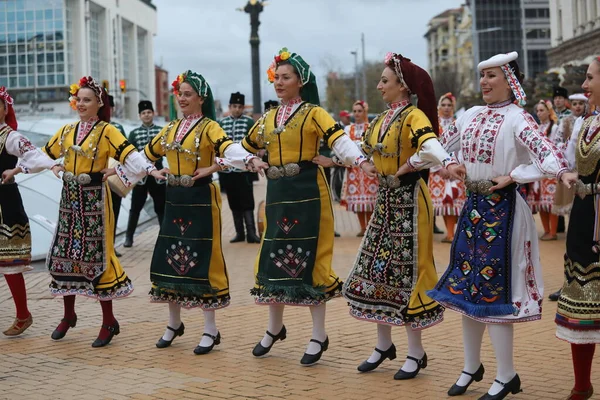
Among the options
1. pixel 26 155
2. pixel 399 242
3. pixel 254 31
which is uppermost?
pixel 254 31

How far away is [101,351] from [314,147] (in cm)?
230

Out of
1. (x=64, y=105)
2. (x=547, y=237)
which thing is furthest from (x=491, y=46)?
(x=547, y=237)

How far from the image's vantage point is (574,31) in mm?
48688

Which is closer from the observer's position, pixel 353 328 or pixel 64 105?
pixel 353 328

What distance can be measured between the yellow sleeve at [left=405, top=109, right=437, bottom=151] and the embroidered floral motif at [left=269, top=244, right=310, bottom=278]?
120 centimetres

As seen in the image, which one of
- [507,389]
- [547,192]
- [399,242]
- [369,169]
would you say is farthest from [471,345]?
[547,192]

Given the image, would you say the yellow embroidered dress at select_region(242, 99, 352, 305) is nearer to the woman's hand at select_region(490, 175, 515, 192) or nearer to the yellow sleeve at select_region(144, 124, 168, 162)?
the yellow sleeve at select_region(144, 124, 168, 162)

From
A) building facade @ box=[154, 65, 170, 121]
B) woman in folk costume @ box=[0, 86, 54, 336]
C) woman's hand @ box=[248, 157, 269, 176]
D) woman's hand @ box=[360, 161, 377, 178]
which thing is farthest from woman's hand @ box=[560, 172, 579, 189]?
building facade @ box=[154, 65, 170, 121]

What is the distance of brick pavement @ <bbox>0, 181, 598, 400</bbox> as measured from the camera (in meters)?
5.98

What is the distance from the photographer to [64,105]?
79438mm

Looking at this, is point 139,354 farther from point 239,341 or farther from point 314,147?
point 314,147

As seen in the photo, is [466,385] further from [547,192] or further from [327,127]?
[547,192]

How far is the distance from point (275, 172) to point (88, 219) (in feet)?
5.62

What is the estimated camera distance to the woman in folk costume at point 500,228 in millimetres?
5465
